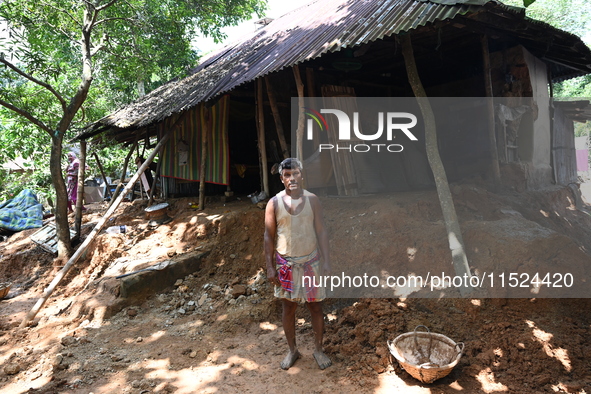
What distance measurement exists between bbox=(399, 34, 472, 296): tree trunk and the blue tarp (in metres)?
10.7

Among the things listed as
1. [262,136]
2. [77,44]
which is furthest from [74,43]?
[262,136]

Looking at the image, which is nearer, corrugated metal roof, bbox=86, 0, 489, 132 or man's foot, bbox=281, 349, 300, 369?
man's foot, bbox=281, 349, 300, 369

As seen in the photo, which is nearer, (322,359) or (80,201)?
(322,359)

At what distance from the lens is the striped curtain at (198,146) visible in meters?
7.68

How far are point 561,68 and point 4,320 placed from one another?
11.4 metres

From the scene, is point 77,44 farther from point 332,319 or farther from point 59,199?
point 332,319

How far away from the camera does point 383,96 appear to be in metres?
8.09

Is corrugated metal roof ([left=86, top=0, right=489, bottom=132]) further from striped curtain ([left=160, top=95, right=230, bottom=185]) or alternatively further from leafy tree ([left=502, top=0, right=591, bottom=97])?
leafy tree ([left=502, top=0, right=591, bottom=97])

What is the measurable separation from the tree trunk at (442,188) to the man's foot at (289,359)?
1.90 meters

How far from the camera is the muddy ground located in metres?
3.12

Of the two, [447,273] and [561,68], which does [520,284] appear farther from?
[561,68]

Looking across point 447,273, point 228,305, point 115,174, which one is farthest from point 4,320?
point 115,174

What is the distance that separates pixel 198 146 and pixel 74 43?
15.8ft

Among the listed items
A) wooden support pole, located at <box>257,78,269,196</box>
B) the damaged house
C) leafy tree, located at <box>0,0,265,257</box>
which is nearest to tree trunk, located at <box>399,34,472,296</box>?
the damaged house
